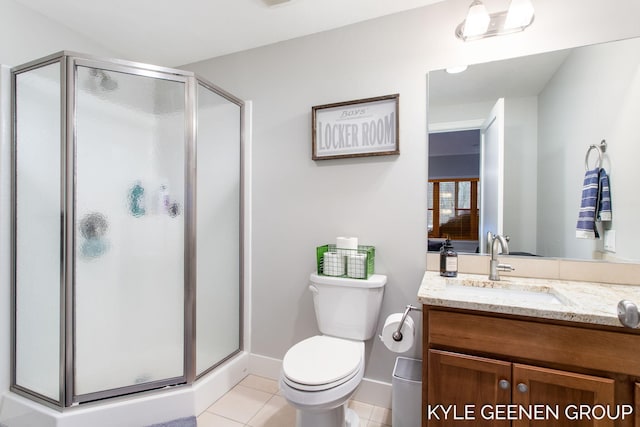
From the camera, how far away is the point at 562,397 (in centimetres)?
97

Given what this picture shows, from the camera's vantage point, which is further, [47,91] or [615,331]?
[47,91]

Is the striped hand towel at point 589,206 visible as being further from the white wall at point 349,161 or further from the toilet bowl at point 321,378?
the toilet bowl at point 321,378

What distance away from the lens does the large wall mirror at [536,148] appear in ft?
4.30

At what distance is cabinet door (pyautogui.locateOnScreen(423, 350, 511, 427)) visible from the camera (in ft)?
3.41

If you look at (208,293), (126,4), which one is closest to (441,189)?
(208,293)

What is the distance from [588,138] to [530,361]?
107cm

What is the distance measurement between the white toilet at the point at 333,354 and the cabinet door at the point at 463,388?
1.08 feet

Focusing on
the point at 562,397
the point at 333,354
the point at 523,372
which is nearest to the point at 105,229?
the point at 333,354

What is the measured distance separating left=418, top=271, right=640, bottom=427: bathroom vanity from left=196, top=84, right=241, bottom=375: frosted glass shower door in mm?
1286

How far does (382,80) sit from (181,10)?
1.23 metres

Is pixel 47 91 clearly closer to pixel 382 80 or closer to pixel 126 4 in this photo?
pixel 126 4

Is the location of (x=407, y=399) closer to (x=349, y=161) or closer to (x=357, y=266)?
(x=357, y=266)

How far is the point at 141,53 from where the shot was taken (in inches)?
86.2

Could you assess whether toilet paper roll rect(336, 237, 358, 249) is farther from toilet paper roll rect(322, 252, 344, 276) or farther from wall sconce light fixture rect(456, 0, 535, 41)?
wall sconce light fixture rect(456, 0, 535, 41)
